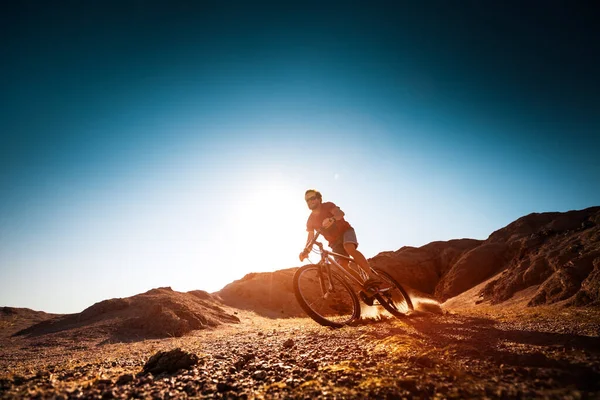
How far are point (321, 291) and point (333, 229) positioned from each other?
190 centimetres

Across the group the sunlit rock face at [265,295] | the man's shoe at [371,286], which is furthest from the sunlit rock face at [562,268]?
the sunlit rock face at [265,295]

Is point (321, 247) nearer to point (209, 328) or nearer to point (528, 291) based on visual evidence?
point (209, 328)

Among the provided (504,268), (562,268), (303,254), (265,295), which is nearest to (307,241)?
(303,254)

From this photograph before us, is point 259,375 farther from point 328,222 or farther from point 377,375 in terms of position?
point 328,222

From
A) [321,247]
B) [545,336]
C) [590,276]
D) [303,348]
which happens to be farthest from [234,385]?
[590,276]

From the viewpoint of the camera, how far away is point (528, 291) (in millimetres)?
15289

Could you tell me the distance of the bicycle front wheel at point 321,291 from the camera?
7.36 metres

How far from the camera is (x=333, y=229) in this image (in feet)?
27.7

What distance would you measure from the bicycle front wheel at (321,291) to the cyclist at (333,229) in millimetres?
467

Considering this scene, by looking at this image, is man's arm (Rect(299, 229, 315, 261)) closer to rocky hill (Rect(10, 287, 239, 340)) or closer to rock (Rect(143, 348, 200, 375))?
rock (Rect(143, 348, 200, 375))

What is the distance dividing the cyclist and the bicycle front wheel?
1.53 ft

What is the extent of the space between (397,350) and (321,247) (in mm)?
4451

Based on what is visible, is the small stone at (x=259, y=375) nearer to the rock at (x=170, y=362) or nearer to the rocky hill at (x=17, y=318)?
the rock at (x=170, y=362)

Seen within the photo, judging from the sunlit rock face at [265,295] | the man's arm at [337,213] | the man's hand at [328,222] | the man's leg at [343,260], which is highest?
the man's arm at [337,213]
